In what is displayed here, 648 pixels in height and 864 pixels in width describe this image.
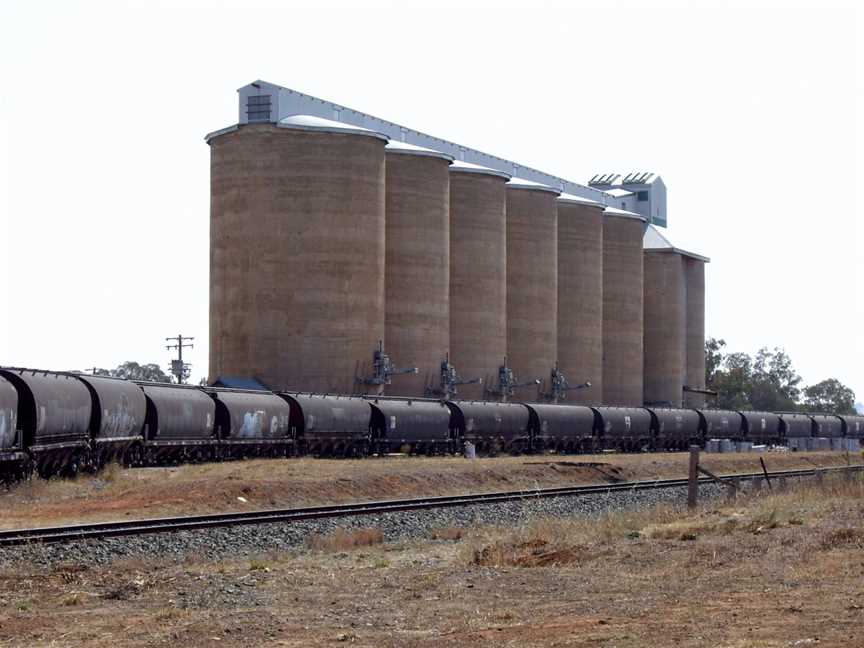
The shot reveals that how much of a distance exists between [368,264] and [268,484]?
122ft

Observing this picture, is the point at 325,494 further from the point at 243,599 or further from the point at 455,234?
the point at 455,234

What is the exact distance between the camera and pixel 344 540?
23188 millimetres

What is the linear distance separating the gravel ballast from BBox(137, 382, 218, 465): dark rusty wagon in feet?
42.2

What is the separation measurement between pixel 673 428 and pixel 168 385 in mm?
44526

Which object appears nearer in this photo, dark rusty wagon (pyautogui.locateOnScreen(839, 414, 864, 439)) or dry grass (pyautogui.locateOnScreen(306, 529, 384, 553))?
dry grass (pyautogui.locateOnScreen(306, 529, 384, 553))

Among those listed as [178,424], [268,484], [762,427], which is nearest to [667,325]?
[762,427]

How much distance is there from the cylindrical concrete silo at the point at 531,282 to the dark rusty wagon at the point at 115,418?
159 ft

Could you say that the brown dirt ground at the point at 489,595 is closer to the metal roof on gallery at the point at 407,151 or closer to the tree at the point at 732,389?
the metal roof on gallery at the point at 407,151

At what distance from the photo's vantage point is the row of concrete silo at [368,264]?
68.6 meters

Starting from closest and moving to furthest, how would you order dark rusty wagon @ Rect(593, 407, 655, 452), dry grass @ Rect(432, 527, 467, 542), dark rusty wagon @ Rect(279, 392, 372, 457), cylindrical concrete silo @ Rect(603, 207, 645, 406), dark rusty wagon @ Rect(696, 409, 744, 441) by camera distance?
dry grass @ Rect(432, 527, 467, 542) → dark rusty wagon @ Rect(279, 392, 372, 457) → dark rusty wagon @ Rect(593, 407, 655, 452) → dark rusty wagon @ Rect(696, 409, 744, 441) → cylindrical concrete silo @ Rect(603, 207, 645, 406)

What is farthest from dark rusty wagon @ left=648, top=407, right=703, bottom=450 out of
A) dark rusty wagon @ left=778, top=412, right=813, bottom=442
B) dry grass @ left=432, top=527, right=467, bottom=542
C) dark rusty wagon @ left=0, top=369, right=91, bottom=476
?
dry grass @ left=432, top=527, right=467, bottom=542

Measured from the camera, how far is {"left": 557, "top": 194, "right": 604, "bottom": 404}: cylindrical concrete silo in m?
93.9

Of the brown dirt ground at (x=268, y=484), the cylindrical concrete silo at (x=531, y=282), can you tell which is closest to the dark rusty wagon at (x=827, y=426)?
the cylindrical concrete silo at (x=531, y=282)

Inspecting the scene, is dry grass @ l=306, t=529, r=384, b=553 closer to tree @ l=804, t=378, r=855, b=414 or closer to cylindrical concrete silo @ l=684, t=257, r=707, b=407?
cylindrical concrete silo @ l=684, t=257, r=707, b=407
